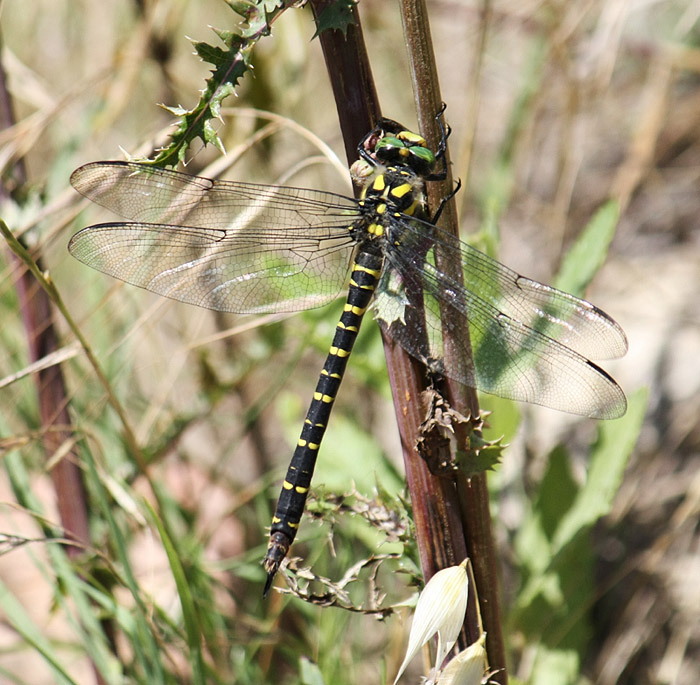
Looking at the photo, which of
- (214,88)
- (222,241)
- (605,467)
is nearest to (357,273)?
(222,241)

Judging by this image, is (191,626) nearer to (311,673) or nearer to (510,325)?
(311,673)

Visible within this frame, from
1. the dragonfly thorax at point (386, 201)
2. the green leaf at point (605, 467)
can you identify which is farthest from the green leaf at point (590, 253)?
the dragonfly thorax at point (386, 201)

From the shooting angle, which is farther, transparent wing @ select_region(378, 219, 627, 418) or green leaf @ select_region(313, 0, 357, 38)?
transparent wing @ select_region(378, 219, 627, 418)

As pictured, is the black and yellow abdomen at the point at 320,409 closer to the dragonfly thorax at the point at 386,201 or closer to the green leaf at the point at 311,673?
the dragonfly thorax at the point at 386,201

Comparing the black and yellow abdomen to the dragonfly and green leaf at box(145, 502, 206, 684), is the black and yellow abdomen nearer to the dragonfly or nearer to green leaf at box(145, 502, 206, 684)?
the dragonfly

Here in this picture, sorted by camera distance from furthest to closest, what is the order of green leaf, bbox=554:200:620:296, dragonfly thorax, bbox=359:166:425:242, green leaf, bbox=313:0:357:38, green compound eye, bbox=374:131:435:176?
green leaf, bbox=554:200:620:296, dragonfly thorax, bbox=359:166:425:242, green compound eye, bbox=374:131:435:176, green leaf, bbox=313:0:357:38

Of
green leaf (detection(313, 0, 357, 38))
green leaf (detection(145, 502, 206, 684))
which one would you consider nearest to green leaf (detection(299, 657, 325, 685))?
green leaf (detection(145, 502, 206, 684))
